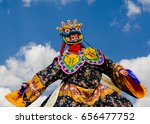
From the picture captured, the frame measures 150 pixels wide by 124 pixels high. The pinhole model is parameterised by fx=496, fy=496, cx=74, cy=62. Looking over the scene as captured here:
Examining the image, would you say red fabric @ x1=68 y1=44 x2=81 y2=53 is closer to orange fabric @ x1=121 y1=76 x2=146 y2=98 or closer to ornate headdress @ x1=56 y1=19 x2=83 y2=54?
ornate headdress @ x1=56 y1=19 x2=83 y2=54

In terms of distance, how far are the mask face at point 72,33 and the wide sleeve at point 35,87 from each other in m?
0.43

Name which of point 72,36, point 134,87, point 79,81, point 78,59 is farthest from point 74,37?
point 134,87

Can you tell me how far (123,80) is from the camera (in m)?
7.45

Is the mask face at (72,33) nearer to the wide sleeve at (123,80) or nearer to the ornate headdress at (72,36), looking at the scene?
the ornate headdress at (72,36)

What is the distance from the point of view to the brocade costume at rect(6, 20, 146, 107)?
7035 mm

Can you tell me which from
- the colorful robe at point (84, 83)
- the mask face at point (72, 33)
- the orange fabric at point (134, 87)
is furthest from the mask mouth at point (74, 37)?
the orange fabric at point (134, 87)

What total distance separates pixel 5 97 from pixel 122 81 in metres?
1.76

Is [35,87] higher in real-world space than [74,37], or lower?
lower

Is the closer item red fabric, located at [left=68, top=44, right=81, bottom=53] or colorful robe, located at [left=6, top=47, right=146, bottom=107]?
colorful robe, located at [left=6, top=47, right=146, bottom=107]

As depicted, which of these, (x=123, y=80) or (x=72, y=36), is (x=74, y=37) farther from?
(x=123, y=80)

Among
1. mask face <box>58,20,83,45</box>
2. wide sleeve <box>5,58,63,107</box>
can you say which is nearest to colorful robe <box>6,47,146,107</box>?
wide sleeve <box>5,58,63,107</box>

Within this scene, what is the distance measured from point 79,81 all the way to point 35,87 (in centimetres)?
68

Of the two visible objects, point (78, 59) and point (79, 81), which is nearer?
point (79, 81)

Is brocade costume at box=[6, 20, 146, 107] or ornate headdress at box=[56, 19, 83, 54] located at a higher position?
ornate headdress at box=[56, 19, 83, 54]
